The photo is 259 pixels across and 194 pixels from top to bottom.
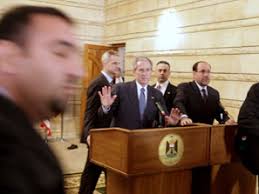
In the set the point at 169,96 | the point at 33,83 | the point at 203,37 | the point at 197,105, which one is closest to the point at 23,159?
the point at 33,83

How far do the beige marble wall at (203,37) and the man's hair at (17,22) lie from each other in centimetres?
441

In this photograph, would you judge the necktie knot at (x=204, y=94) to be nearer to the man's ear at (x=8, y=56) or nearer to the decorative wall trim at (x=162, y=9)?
the decorative wall trim at (x=162, y=9)

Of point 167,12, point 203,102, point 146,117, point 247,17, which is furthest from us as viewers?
point 167,12

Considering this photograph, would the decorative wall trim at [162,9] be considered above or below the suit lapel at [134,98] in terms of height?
above

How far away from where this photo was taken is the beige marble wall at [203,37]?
4.82 m

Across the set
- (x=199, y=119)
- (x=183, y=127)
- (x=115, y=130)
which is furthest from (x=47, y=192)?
(x=199, y=119)

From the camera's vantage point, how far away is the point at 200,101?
13.0 ft

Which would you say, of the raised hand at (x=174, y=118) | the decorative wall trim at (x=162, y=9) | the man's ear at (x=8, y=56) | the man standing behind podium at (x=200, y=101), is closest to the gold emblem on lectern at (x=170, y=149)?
the raised hand at (x=174, y=118)

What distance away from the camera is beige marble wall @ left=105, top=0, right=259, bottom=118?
4.82 m

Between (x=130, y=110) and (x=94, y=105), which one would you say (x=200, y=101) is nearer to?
(x=130, y=110)

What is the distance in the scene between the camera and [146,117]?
332 cm

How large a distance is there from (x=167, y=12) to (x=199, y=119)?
2.92 metres

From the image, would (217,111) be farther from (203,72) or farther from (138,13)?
(138,13)

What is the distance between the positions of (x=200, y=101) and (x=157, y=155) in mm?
1275
